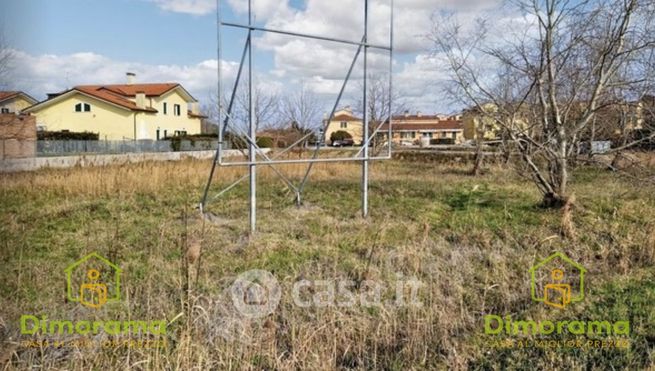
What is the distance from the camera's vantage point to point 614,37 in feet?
19.1

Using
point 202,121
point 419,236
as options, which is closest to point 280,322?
point 419,236

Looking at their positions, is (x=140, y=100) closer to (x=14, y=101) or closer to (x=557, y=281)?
(x=557, y=281)

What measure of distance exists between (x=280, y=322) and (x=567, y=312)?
204cm

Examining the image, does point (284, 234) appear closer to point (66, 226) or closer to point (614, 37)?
point (66, 226)

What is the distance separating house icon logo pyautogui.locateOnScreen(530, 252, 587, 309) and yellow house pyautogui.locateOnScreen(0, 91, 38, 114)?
341cm

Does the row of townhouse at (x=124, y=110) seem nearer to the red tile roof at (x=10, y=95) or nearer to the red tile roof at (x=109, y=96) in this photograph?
the red tile roof at (x=109, y=96)

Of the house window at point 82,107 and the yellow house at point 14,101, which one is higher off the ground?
the house window at point 82,107

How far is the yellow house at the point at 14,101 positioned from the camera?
48.0 inches

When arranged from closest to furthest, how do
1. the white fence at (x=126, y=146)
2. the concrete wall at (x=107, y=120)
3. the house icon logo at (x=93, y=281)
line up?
the house icon logo at (x=93, y=281) → the white fence at (x=126, y=146) → the concrete wall at (x=107, y=120)

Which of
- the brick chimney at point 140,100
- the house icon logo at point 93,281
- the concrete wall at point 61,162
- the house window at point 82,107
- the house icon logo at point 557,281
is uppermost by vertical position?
the brick chimney at point 140,100

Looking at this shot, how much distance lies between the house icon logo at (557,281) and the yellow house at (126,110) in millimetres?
29287

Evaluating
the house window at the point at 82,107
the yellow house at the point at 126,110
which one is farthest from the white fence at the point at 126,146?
the house window at the point at 82,107

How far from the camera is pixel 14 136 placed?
1.35m

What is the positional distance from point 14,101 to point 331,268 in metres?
3.12
